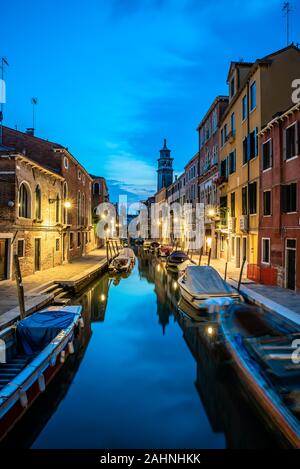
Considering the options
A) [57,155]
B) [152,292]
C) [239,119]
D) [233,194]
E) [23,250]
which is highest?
[239,119]

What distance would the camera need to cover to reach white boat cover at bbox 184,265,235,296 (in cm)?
1381

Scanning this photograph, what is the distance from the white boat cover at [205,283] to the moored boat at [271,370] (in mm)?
3080

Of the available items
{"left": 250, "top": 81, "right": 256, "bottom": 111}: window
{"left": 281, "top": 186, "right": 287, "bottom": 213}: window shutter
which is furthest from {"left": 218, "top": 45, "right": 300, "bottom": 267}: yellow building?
{"left": 281, "top": 186, "right": 287, "bottom": 213}: window shutter

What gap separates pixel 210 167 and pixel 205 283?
19.9 m

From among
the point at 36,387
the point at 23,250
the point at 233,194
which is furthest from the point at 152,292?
the point at 36,387

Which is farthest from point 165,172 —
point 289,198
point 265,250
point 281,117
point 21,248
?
point 289,198

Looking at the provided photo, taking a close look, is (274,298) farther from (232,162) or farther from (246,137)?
(232,162)

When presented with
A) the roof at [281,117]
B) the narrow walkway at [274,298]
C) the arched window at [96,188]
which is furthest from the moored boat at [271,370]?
the arched window at [96,188]

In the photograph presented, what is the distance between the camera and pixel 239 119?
22.6m

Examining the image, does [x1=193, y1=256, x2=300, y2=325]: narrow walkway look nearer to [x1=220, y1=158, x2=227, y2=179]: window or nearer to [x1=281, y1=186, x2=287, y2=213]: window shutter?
[x1=281, y1=186, x2=287, y2=213]: window shutter

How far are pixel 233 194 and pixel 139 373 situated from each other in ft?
61.5

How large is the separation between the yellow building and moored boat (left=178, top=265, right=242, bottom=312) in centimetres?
652

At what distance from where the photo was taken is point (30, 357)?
810 cm
